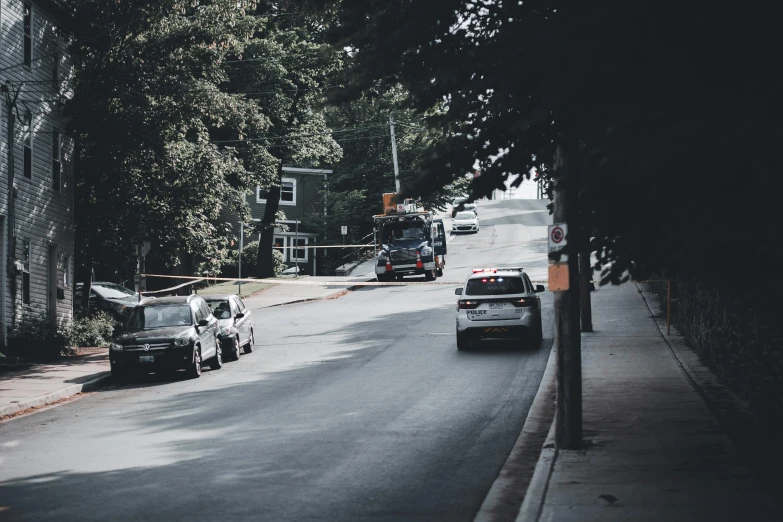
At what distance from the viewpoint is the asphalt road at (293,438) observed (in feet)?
32.0

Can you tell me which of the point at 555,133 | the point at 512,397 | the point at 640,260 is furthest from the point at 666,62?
the point at 512,397

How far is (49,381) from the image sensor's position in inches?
805

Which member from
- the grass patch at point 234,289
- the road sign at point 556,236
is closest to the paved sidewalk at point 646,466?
the road sign at point 556,236

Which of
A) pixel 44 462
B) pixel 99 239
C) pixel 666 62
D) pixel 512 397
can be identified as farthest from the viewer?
pixel 99 239

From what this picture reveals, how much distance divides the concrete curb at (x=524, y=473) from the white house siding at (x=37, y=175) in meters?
15.1

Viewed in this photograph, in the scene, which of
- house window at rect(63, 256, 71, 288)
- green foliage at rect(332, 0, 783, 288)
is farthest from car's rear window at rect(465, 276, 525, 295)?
green foliage at rect(332, 0, 783, 288)

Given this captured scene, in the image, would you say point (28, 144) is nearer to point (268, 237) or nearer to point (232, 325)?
point (232, 325)

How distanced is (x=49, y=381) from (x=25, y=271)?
7093 mm

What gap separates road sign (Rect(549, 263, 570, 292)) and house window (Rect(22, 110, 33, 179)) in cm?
1813

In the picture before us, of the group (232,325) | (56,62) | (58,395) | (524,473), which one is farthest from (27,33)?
(524,473)

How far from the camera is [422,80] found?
10.8m

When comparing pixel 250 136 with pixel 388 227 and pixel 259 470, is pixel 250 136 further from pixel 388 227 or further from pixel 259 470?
pixel 259 470

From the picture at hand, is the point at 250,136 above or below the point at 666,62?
above

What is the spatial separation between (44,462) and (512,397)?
7984 mm
